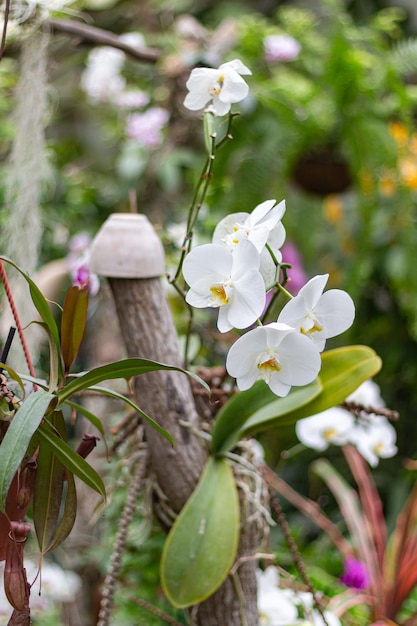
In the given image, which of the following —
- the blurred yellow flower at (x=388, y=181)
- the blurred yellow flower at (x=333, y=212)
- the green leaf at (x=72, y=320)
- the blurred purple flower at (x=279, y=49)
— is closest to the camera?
the green leaf at (x=72, y=320)

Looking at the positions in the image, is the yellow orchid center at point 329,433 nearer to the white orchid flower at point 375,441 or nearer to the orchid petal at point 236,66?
the white orchid flower at point 375,441

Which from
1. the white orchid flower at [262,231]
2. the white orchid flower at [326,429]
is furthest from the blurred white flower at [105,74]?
the white orchid flower at [262,231]

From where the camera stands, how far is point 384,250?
204 cm

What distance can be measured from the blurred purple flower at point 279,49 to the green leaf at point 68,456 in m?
1.41

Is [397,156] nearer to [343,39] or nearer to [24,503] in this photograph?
[343,39]

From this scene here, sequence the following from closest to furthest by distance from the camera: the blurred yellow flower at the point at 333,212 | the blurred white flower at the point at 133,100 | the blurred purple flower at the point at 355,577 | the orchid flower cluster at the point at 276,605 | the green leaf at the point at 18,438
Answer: the green leaf at the point at 18,438, the orchid flower cluster at the point at 276,605, the blurred purple flower at the point at 355,577, the blurred white flower at the point at 133,100, the blurred yellow flower at the point at 333,212

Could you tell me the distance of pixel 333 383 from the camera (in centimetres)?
70

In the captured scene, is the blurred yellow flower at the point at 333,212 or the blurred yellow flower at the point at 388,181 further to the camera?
the blurred yellow flower at the point at 333,212

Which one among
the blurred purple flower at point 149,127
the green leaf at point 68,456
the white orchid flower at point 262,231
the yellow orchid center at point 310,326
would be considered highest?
the white orchid flower at point 262,231

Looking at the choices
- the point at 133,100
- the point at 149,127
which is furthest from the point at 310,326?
the point at 133,100

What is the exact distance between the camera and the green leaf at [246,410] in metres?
0.68

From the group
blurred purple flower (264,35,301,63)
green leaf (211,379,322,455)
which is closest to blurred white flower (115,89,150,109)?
blurred purple flower (264,35,301,63)

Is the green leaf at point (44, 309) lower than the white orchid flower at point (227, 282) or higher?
lower

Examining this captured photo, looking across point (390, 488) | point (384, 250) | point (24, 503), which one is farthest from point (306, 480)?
point (24, 503)
